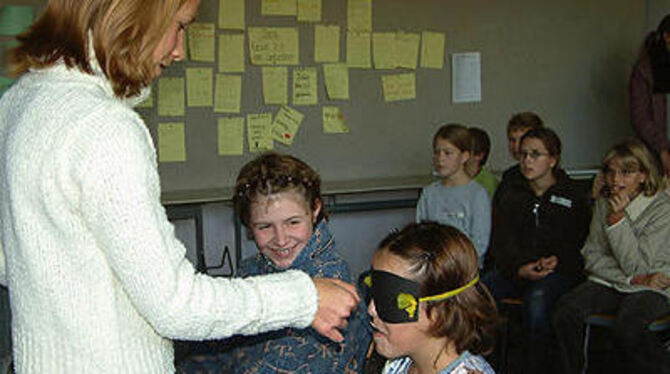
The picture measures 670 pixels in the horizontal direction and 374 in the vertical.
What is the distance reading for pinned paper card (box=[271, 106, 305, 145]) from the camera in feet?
17.4

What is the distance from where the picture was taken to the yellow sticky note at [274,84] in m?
5.24

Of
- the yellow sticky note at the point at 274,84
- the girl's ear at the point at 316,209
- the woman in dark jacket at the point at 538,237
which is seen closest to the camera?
the girl's ear at the point at 316,209

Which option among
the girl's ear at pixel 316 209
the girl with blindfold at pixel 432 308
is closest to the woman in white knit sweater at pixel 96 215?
the girl with blindfold at pixel 432 308

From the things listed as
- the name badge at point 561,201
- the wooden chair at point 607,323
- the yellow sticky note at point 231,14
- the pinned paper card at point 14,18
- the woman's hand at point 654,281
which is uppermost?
the yellow sticky note at point 231,14

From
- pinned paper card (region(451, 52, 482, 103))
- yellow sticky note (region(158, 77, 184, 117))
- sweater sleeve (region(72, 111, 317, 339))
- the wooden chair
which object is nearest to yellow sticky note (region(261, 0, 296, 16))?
Result: yellow sticky note (region(158, 77, 184, 117))

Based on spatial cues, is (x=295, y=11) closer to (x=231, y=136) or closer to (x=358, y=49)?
(x=358, y=49)

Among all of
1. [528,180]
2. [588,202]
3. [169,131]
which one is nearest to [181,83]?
[169,131]

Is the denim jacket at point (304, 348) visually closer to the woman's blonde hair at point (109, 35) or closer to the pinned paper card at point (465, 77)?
the woman's blonde hair at point (109, 35)

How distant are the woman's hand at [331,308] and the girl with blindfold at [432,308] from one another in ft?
1.34

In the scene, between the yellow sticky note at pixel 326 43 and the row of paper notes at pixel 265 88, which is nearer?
the row of paper notes at pixel 265 88

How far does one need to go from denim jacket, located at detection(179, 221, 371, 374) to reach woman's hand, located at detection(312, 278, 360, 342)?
0.55 m

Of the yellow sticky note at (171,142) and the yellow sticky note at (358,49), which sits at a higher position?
the yellow sticky note at (358,49)

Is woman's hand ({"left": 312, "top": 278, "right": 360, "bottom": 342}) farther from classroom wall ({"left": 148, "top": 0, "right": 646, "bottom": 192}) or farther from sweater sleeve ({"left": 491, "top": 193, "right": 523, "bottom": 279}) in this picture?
classroom wall ({"left": 148, "top": 0, "right": 646, "bottom": 192})

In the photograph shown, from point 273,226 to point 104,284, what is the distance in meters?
1.04
